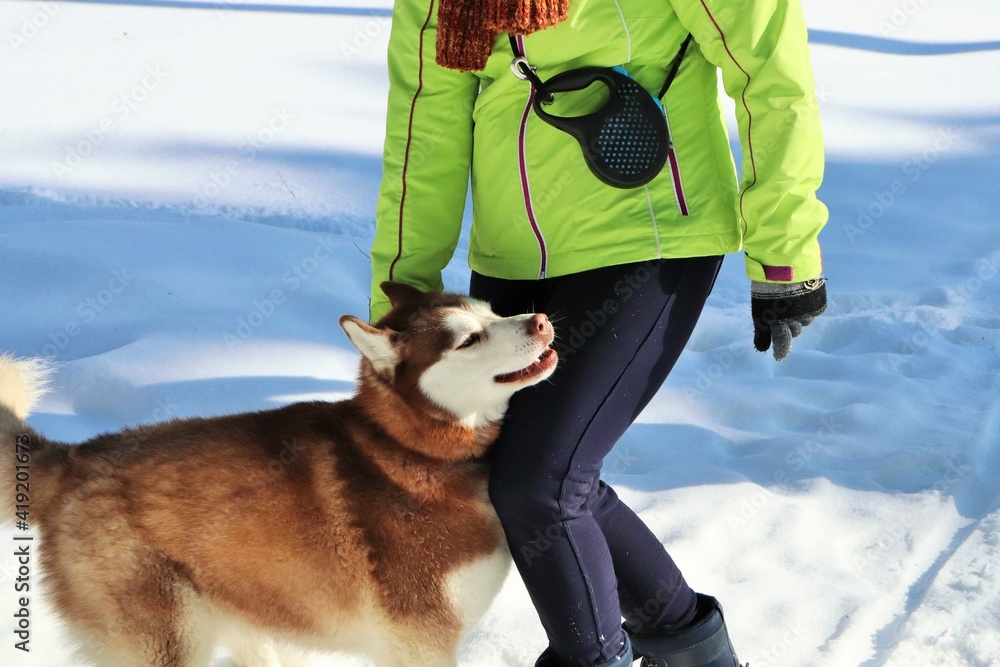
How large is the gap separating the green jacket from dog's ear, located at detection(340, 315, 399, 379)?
34 centimetres

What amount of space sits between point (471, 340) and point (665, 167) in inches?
22.6

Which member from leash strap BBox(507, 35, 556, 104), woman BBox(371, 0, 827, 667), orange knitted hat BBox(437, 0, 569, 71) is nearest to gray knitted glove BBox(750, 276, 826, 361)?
woman BBox(371, 0, 827, 667)

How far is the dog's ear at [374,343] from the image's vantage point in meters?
1.98

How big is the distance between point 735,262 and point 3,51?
625 centimetres

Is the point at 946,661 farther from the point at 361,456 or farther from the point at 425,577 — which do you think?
the point at 361,456

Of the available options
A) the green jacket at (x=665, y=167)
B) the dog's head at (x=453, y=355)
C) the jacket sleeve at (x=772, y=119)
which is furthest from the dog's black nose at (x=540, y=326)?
the jacket sleeve at (x=772, y=119)

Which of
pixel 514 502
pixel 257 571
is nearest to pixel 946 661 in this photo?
pixel 514 502

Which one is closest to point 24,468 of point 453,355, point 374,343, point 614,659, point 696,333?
point 374,343

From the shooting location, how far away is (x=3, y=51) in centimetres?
738

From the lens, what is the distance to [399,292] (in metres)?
2.19

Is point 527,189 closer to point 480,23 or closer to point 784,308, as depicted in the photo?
point 480,23

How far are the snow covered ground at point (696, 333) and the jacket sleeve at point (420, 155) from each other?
2.77ft

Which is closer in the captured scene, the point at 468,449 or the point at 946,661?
the point at 468,449

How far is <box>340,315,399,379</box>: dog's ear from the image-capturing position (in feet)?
6.51
